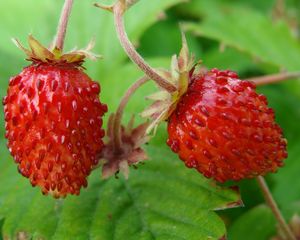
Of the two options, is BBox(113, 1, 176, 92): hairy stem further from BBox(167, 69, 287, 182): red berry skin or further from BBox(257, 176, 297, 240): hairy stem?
BBox(257, 176, 297, 240): hairy stem

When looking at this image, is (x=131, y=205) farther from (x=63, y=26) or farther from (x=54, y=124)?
(x=63, y=26)

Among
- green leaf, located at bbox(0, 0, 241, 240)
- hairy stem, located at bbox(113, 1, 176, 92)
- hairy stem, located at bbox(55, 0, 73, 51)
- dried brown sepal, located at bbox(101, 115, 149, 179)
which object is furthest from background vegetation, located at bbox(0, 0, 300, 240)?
hairy stem, located at bbox(55, 0, 73, 51)

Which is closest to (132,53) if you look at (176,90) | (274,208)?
(176,90)

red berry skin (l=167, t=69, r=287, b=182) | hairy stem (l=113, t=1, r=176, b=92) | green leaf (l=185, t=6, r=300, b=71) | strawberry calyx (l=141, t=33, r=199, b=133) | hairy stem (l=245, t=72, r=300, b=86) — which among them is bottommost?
green leaf (l=185, t=6, r=300, b=71)

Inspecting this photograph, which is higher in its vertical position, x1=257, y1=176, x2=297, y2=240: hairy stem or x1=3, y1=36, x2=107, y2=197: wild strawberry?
x1=3, y1=36, x2=107, y2=197: wild strawberry

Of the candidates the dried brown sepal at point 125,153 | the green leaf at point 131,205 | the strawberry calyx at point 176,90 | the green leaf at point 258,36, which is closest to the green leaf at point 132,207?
the green leaf at point 131,205
